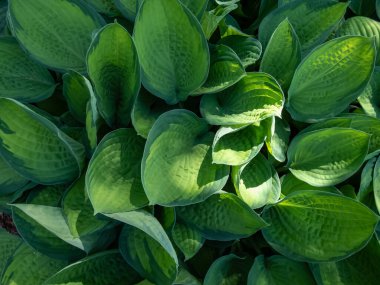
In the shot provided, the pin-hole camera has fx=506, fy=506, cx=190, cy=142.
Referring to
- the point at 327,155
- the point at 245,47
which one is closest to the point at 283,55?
the point at 245,47

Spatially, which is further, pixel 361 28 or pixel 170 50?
pixel 361 28

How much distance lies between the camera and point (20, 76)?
2.64 ft

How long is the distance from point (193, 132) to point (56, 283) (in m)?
0.28

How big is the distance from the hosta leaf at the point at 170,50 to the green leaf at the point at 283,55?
0.37 feet

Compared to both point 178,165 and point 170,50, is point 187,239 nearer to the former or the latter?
point 178,165

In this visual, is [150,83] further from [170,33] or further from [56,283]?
[56,283]

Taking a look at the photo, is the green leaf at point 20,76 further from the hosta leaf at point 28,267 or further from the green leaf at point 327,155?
the green leaf at point 327,155

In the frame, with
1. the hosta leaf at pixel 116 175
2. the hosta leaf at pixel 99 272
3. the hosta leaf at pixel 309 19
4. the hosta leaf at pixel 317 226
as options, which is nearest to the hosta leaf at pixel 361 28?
the hosta leaf at pixel 309 19

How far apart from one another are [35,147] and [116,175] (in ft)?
0.40

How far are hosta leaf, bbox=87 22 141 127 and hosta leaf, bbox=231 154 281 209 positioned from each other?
18 cm

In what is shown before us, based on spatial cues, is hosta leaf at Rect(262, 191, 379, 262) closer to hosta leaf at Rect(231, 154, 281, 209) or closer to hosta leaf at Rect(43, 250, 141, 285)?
hosta leaf at Rect(231, 154, 281, 209)

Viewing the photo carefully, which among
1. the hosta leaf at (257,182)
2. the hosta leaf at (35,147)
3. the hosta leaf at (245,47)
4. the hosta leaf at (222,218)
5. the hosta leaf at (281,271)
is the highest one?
the hosta leaf at (245,47)

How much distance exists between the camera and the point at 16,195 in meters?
0.76

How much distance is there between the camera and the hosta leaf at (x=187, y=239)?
27.5 inches
